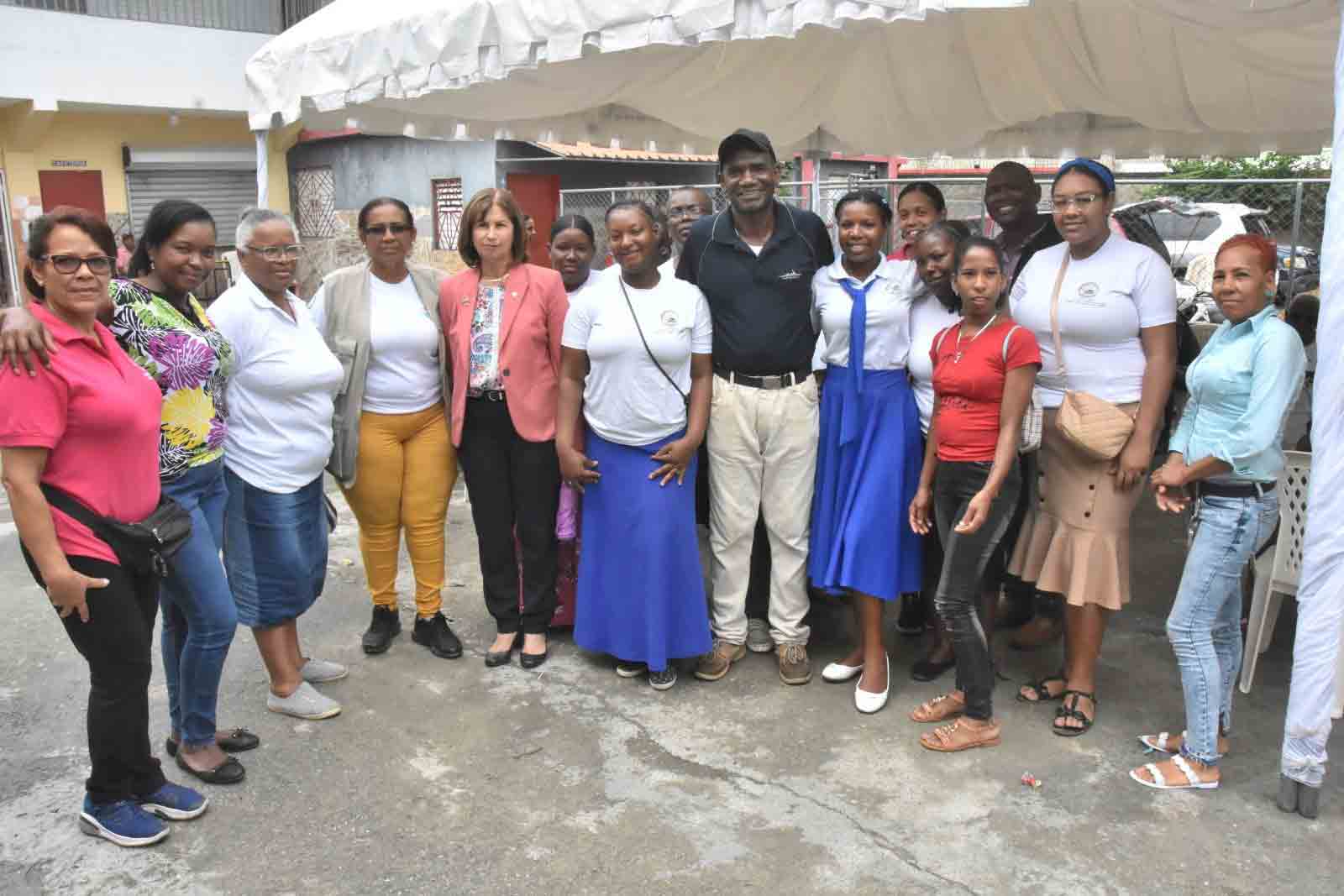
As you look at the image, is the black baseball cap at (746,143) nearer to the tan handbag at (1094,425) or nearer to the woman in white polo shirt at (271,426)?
the tan handbag at (1094,425)

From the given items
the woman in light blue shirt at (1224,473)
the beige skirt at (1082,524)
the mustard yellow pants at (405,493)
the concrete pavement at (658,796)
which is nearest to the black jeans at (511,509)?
the mustard yellow pants at (405,493)

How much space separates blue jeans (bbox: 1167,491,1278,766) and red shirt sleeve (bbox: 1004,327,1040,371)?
677mm

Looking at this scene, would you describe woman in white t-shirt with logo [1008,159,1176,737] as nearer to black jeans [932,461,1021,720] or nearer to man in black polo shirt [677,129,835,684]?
black jeans [932,461,1021,720]

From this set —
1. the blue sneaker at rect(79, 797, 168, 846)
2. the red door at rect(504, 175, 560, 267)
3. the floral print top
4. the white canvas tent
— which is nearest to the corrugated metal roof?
the red door at rect(504, 175, 560, 267)

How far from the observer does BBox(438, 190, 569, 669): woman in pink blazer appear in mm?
4051

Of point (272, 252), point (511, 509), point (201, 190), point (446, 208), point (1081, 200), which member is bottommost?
point (511, 509)

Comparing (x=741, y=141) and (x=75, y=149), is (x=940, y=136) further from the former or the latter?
(x=75, y=149)

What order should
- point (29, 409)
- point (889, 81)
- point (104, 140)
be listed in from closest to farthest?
point (29, 409) < point (889, 81) < point (104, 140)

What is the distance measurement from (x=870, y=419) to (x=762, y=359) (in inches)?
18.2

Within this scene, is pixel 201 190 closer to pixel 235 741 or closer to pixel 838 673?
pixel 235 741

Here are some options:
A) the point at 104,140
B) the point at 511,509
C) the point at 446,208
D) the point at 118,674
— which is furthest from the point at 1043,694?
the point at 104,140

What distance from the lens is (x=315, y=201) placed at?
15.1m

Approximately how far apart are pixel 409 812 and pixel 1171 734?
2.55 metres

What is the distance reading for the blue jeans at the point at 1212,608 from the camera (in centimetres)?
309
